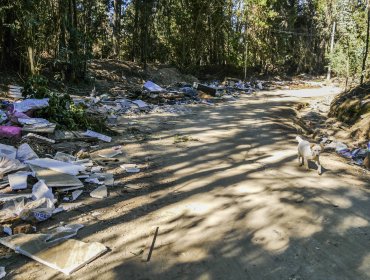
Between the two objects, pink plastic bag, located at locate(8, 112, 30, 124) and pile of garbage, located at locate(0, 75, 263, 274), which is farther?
pink plastic bag, located at locate(8, 112, 30, 124)

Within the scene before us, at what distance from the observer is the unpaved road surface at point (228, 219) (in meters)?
3.24

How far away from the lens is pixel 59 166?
5293 millimetres

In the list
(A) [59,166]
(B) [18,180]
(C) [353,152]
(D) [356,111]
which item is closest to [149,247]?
(B) [18,180]

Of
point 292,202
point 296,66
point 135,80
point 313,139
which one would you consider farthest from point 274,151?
point 296,66

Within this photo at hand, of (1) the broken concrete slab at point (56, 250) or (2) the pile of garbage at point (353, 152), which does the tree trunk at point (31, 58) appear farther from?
(1) the broken concrete slab at point (56, 250)

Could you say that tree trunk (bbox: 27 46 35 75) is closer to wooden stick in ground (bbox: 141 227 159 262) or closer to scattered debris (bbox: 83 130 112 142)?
scattered debris (bbox: 83 130 112 142)

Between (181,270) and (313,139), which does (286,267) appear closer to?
(181,270)

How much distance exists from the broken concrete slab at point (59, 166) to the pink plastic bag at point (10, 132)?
1.31 m

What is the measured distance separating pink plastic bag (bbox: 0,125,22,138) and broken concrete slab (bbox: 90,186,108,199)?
238 centimetres

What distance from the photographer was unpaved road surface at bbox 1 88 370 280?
3238 millimetres

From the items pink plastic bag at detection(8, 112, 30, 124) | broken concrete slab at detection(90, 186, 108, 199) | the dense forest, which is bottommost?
broken concrete slab at detection(90, 186, 108, 199)

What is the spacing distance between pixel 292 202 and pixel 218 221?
97cm

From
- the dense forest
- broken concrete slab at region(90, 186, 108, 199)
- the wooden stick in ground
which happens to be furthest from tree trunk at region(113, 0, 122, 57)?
the wooden stick in ground

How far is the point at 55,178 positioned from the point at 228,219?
2.30m
